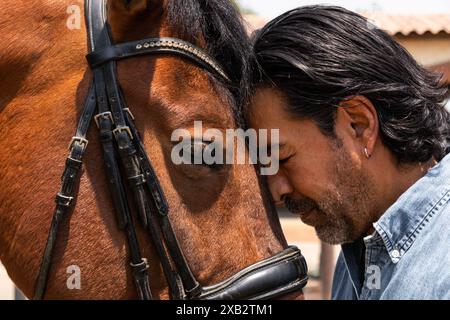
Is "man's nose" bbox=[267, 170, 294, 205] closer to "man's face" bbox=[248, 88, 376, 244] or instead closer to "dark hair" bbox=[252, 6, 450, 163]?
"man's face" bbox=[248, 88, 376, 244]

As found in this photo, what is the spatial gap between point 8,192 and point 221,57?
95 cm

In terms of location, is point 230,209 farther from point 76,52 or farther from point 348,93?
point 76,52

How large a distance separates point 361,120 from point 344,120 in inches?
2.7

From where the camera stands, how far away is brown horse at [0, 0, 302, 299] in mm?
2205

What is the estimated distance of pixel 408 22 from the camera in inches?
339

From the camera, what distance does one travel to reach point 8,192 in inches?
88.6

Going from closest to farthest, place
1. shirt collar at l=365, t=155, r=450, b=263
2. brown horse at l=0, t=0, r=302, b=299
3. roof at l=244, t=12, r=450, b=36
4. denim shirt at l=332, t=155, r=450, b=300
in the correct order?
denim shirt at l=332, t=155, r=450, b=300 < shirt collar at l=365, t=155, r=450, b=263 < brown horse at l=0, t=0, r=302, b=299 < roof at l=244, t=12, r=450, b=36

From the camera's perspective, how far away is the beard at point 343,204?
2328 mm

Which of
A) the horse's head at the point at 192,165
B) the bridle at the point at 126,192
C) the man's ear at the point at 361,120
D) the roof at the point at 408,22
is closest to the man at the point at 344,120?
the man's ear at the point at 361,120

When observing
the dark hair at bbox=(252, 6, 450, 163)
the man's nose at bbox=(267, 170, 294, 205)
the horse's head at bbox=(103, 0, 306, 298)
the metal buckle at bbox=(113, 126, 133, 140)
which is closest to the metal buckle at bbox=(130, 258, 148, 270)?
the horse's head at bbox=(103, 0, 306, 298)

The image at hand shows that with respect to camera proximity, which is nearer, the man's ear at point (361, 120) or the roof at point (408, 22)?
the man's ear at point (361, 120)

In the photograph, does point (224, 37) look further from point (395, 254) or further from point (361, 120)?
point (395, 254)

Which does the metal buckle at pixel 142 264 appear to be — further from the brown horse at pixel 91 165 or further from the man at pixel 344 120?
the man at pixel 344 120
